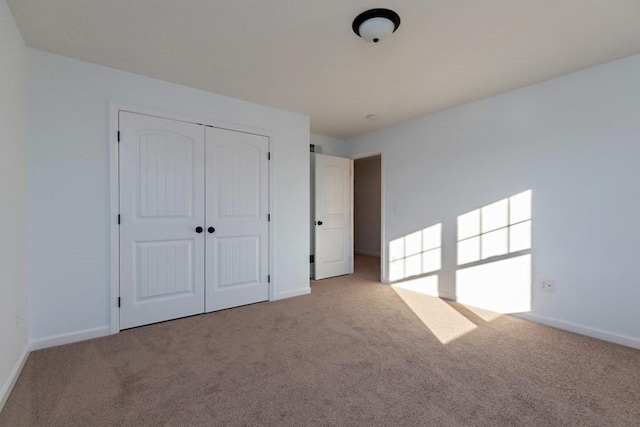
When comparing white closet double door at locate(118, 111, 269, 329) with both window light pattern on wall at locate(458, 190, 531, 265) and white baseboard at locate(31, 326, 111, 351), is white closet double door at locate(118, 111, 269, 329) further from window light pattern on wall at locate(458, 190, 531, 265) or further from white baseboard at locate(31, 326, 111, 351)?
window light pattern on wall at locate(458, 190, 531, 265)

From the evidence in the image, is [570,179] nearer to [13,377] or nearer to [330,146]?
[330,146]

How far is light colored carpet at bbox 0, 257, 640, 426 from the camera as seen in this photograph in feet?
5.19

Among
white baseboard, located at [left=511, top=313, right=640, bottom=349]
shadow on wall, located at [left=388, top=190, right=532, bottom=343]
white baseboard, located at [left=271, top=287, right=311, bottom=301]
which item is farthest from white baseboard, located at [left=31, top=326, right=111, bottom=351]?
white baseboard, located at [left=511, top=313, right=640, bottom=349]

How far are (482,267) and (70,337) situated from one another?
4.05 m

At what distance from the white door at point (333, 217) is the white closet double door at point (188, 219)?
123 cm

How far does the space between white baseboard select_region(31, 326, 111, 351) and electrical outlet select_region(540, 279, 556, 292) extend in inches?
161

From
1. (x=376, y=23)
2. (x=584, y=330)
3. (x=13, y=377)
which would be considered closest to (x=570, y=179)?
(x=584, y=330)

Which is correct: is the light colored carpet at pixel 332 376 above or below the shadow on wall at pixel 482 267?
below

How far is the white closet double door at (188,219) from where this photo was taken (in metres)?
2.71

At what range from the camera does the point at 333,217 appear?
4.80 meters

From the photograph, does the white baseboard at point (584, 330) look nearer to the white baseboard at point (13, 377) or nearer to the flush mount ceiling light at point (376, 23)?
the flush mount ceiling light at point (376, 23)

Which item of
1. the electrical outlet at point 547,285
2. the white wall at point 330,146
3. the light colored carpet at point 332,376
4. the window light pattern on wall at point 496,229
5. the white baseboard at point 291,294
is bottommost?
the light colored carpet at point 332,376

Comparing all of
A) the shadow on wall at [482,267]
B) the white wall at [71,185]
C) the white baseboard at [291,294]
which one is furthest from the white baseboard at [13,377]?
the shadow on wall at [482,267]

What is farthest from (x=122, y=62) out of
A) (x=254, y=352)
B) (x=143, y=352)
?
(x=254, y=352)
